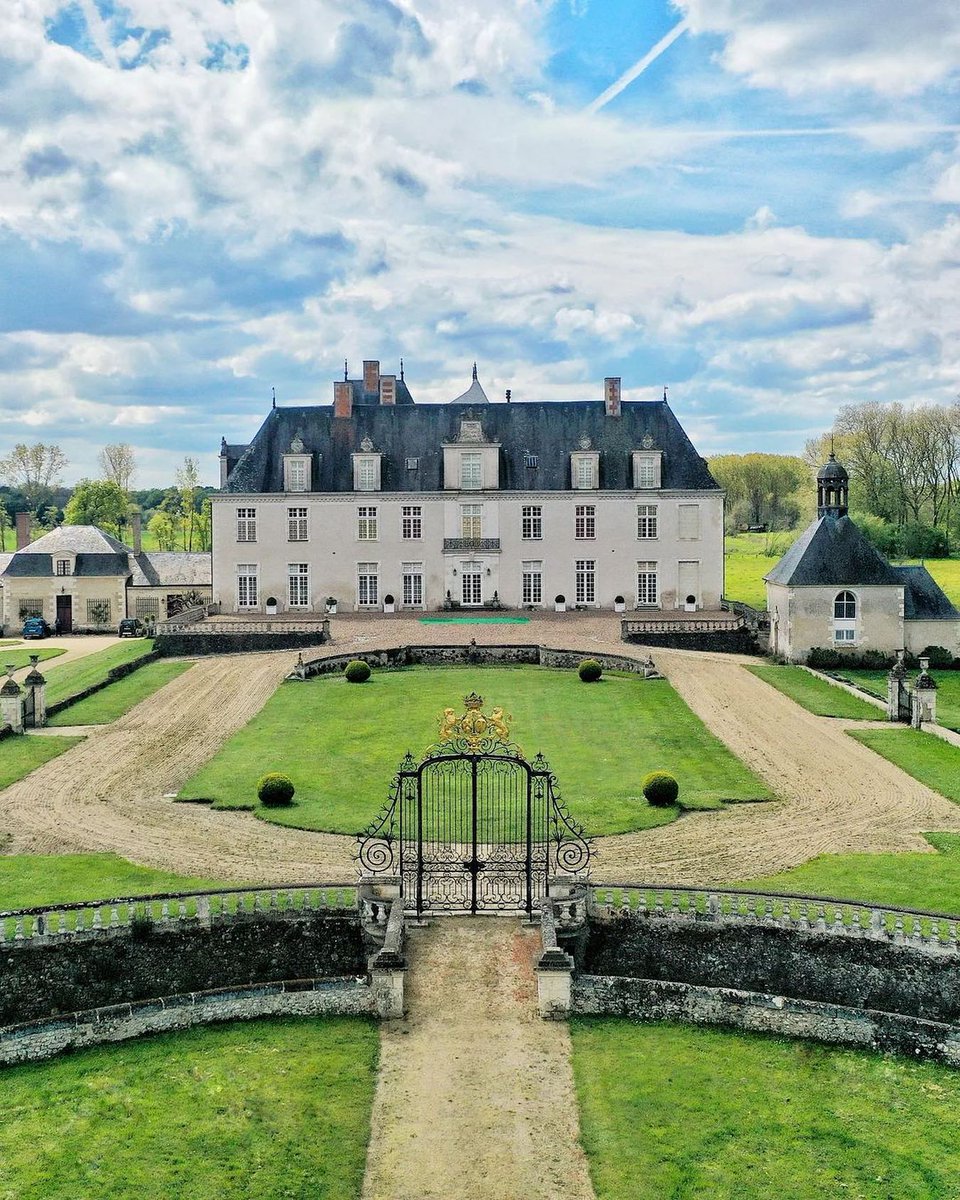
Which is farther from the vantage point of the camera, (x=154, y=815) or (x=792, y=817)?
(x=154, y=815)

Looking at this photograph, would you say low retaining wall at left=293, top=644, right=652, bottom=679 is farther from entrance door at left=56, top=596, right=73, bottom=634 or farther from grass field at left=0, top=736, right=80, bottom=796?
entrance door at left=56, top=596, right=73, bottom=634

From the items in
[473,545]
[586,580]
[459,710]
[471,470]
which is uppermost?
[471,470]

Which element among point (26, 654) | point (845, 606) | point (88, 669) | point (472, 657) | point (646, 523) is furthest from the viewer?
point (646, 523)

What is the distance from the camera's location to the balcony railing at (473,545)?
4981cm

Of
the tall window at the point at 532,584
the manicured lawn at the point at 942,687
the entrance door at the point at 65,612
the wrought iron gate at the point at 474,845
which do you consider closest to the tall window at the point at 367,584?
the tall window at the point at 532,584

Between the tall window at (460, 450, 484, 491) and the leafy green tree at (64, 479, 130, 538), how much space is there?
31.5 metres

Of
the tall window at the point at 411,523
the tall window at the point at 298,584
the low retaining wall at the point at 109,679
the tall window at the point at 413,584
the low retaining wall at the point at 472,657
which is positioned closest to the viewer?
the low retaining wall at the point at 109,679

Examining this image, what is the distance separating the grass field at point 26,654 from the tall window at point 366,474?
14064 millimetres

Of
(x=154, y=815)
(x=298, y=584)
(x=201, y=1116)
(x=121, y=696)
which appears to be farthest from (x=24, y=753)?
(x=298, y=584)

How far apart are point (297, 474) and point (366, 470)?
303 centimetres

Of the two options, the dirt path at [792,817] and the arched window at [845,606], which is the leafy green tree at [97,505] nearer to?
the arched window at [845,606]

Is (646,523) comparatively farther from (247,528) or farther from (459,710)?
(459,710)

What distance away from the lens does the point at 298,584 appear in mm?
50594

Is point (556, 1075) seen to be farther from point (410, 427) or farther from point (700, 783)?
point (410, 427)
